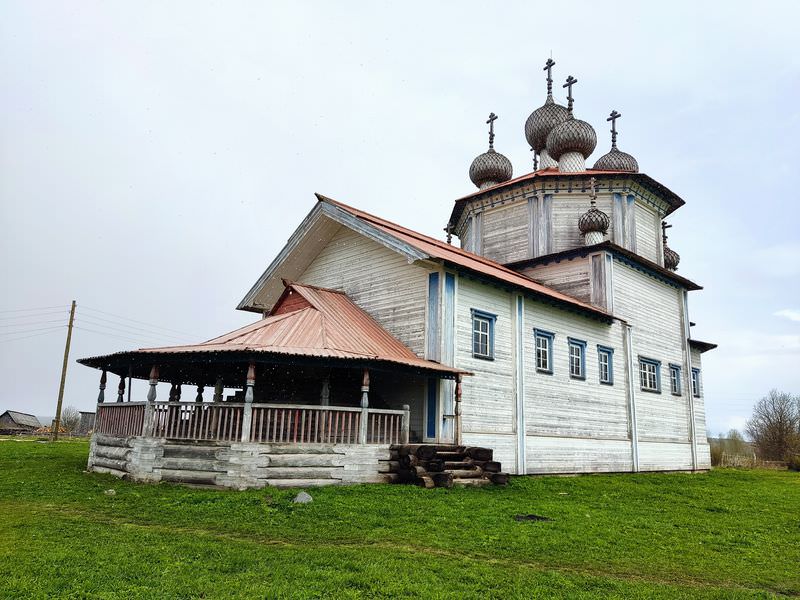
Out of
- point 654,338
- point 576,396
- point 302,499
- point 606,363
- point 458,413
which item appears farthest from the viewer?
point 654,338

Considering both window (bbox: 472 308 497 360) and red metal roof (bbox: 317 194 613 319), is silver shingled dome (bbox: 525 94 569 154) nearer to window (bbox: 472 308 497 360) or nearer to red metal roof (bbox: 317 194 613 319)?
red metal roof (bbox: 317 194 613 319)

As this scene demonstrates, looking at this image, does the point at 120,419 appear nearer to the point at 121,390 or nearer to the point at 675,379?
the point at 121,390

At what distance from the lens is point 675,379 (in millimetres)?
25297

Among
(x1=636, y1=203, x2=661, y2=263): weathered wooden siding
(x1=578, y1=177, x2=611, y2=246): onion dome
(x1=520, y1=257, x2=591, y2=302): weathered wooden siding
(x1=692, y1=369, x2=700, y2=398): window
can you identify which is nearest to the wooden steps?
(x1=520, y1=257, x2=591, y2=302): weathered wooden siding

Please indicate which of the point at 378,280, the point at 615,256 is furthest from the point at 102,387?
the point at 615,256

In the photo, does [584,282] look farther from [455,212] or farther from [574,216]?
[455,212]

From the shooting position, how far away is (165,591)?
6.00 m

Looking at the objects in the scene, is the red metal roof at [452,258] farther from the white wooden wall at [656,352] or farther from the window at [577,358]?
the white wooden wall at [656,352]

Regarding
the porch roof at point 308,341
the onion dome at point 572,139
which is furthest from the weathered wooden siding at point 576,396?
the onion dome at point 572,139

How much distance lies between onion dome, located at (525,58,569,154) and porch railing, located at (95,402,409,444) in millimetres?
18098

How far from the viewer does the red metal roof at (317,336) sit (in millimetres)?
13680

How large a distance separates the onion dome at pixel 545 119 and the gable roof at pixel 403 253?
10005 mm

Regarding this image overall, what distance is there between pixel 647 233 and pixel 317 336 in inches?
643

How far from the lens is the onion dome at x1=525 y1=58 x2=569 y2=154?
94.1 feet
